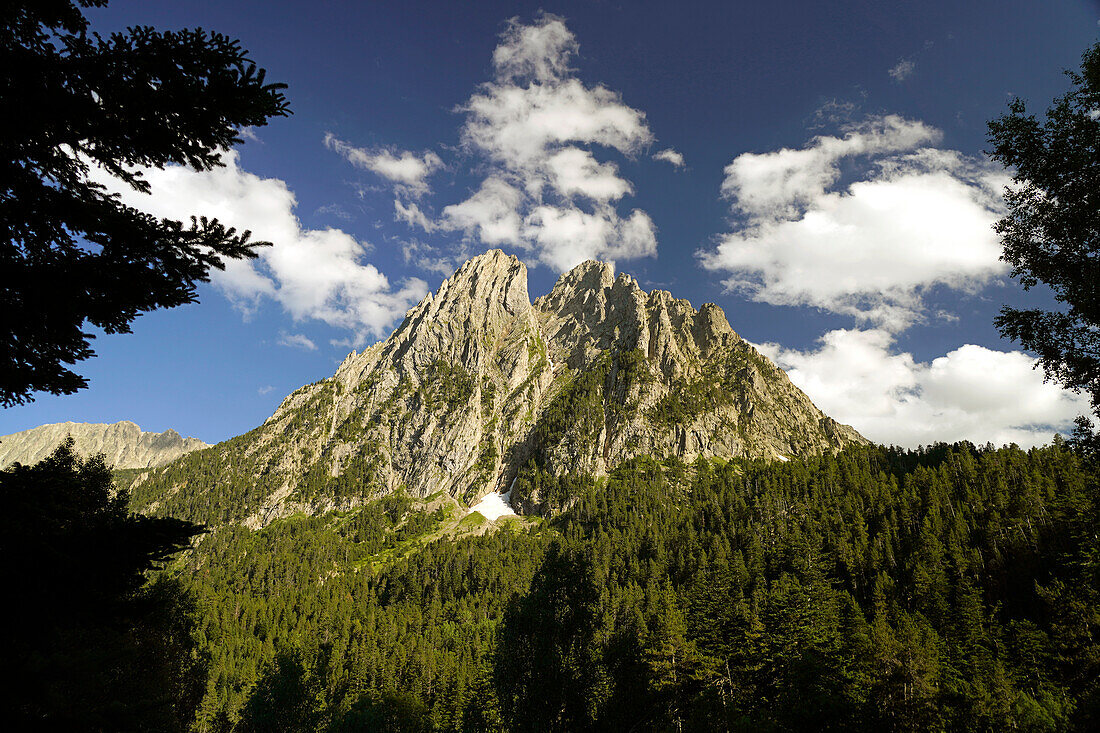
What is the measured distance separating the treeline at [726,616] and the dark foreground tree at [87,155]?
77.8ft

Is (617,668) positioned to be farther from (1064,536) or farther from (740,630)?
(1064,536)

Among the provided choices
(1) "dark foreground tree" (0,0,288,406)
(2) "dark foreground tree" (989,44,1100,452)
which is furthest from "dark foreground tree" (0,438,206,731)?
(2) "dark foreground tree" (989,44,1100,452)

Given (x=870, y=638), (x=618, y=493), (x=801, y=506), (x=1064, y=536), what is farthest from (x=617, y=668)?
(x=618, y=493)

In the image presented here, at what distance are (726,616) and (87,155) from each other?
215 feet

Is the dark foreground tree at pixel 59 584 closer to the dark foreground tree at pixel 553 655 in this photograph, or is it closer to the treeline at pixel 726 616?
the dark foreground tree at pixel 553 655

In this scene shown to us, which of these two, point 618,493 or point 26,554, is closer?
point 26,554

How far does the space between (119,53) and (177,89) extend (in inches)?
26.4

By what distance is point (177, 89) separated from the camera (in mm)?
6789

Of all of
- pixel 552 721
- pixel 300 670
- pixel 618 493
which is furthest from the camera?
pixel 618 493

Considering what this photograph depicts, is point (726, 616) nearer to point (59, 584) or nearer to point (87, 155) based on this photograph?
point (59, 584)

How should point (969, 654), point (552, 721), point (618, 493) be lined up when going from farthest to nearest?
1. point (618, 493)
2. point (969, 654)
3. point (552, 721)

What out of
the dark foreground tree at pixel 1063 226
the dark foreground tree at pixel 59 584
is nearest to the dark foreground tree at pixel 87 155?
the dark foreground tree at pixel 59 584

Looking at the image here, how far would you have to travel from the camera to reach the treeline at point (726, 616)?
28.0 m

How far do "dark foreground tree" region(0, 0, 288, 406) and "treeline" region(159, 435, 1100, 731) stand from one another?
23703 mm
